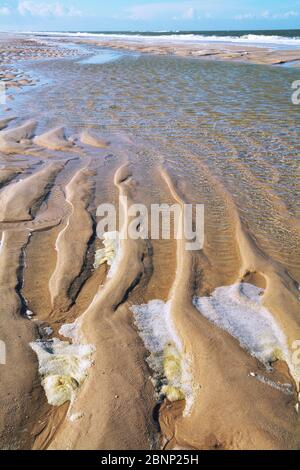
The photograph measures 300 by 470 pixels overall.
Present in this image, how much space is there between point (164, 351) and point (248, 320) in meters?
0.77

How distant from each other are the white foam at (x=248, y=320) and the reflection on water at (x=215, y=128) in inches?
23.6

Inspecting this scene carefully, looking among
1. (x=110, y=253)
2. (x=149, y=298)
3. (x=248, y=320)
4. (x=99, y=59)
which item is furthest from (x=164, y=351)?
(x=99, y=59)

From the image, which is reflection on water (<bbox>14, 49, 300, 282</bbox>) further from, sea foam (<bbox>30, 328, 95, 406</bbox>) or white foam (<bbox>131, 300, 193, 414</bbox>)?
sea foam (<bbox>30, 328, 95, 406</bbox>)

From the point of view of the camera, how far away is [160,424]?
2273mm

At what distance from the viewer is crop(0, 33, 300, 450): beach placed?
2279mm

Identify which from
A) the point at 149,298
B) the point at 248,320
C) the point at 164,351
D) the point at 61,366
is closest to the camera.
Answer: the point at 61,366

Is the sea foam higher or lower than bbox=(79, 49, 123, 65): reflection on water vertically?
higher

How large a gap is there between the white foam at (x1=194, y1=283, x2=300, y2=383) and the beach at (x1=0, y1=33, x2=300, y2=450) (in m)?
0.01

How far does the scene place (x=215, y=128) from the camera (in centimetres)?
834

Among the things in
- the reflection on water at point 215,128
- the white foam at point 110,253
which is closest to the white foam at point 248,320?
the reflection on water at point 215,128
